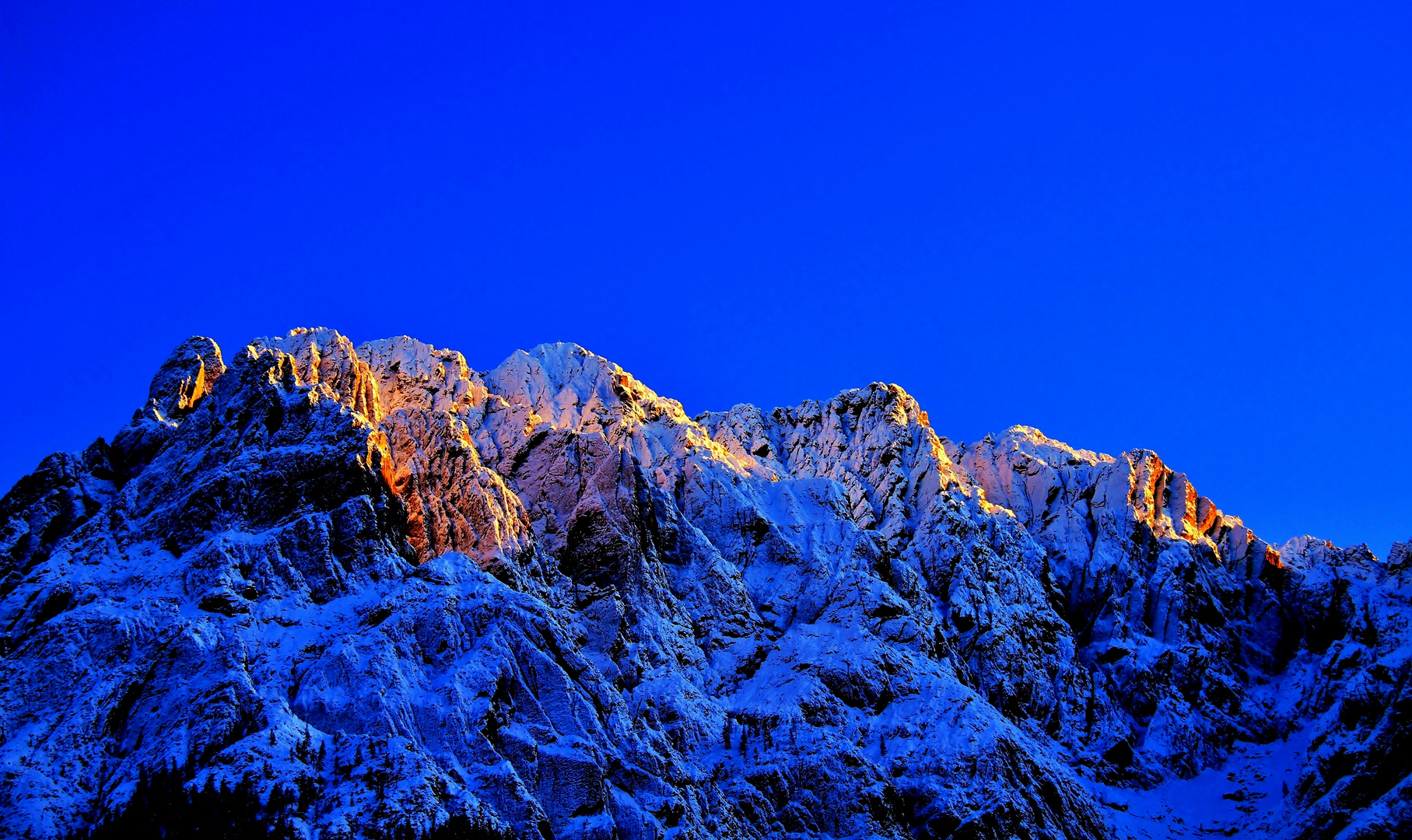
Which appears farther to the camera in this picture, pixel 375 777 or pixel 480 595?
pixel 480 595

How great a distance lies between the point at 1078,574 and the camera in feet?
392

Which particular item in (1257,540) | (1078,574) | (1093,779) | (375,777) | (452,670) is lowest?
(375,777)

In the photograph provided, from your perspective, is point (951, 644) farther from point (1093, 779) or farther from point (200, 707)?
point (200, 707)

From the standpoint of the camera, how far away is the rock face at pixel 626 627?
6328 cm

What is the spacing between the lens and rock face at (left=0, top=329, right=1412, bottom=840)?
63.3 meters

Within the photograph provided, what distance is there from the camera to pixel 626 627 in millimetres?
85938

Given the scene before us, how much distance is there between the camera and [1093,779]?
9538cm

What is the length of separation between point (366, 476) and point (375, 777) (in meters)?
24.9

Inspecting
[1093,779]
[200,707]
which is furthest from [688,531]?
[200,707]

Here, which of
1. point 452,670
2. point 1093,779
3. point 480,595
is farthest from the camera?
point 1093,779

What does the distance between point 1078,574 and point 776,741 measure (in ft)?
170

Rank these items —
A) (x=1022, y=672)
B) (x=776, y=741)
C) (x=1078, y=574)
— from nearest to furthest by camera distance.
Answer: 1. (x=776, y=741)
2. (x=1022, y=672)
3. (x=1078, y=574)

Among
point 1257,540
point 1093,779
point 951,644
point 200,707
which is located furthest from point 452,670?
point 1257,540

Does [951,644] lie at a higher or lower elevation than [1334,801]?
higher
